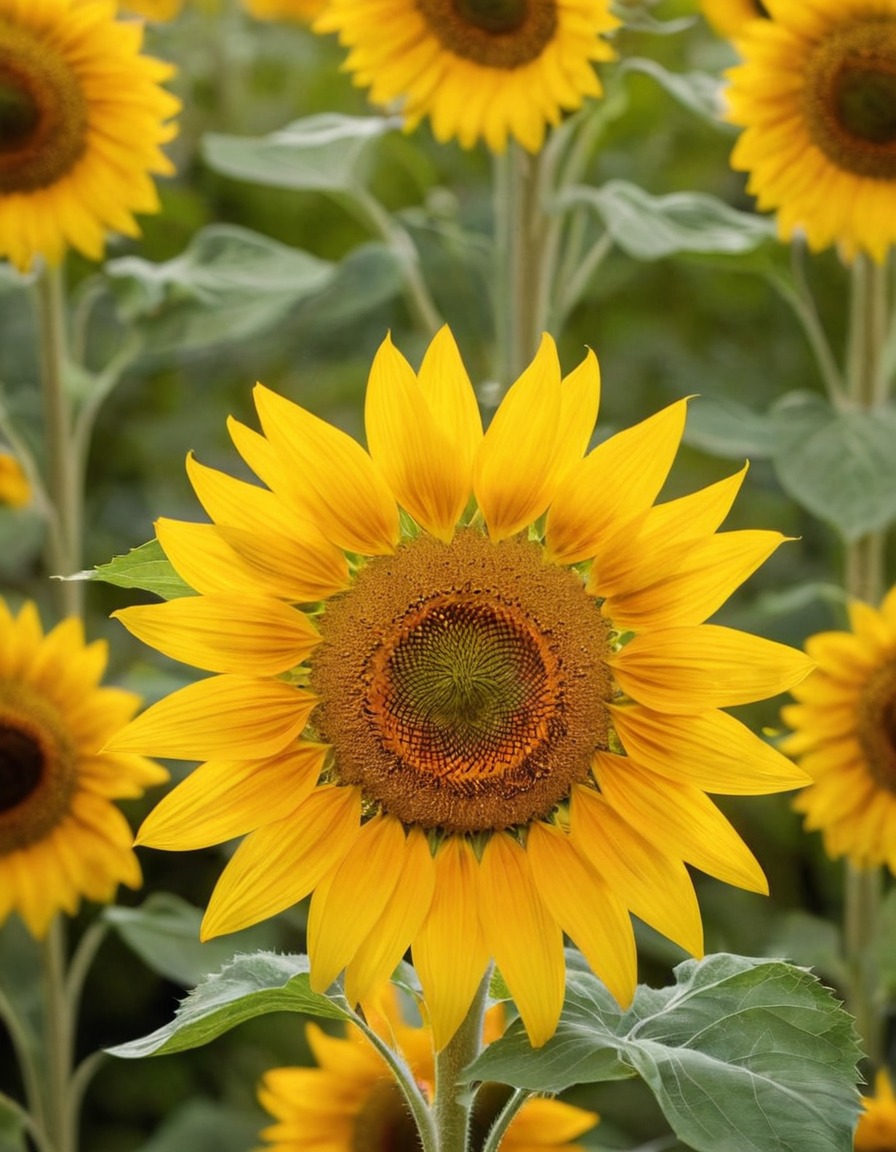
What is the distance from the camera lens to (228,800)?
62 cm

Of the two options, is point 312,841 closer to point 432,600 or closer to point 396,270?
point 432,600

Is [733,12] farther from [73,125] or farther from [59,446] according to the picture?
[59,446]

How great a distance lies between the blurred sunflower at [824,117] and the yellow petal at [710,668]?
1.69 ft

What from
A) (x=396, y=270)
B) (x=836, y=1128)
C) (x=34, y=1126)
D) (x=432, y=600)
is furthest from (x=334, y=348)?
(x=836, y=1128)

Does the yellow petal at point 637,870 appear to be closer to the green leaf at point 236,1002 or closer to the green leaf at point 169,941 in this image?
the green leaf at point 236,1002

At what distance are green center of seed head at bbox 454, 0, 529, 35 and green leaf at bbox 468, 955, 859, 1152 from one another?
24.3 inches

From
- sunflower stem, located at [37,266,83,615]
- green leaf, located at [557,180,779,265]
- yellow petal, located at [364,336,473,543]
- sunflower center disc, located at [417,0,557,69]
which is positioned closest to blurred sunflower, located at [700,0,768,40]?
green leaf, located at [557,180,779,265]

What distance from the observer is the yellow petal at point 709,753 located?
604 millimetres

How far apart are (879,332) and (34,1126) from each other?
800mm

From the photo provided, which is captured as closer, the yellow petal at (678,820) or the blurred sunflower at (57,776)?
the yellow petal at (678,820)

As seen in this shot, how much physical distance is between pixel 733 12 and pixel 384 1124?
81 centimetres

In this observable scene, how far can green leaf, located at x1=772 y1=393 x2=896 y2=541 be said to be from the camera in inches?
42.1

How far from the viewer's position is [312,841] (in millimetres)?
626

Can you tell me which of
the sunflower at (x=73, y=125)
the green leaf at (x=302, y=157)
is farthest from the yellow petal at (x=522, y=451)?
the green leaf at (x=302, y=157)
